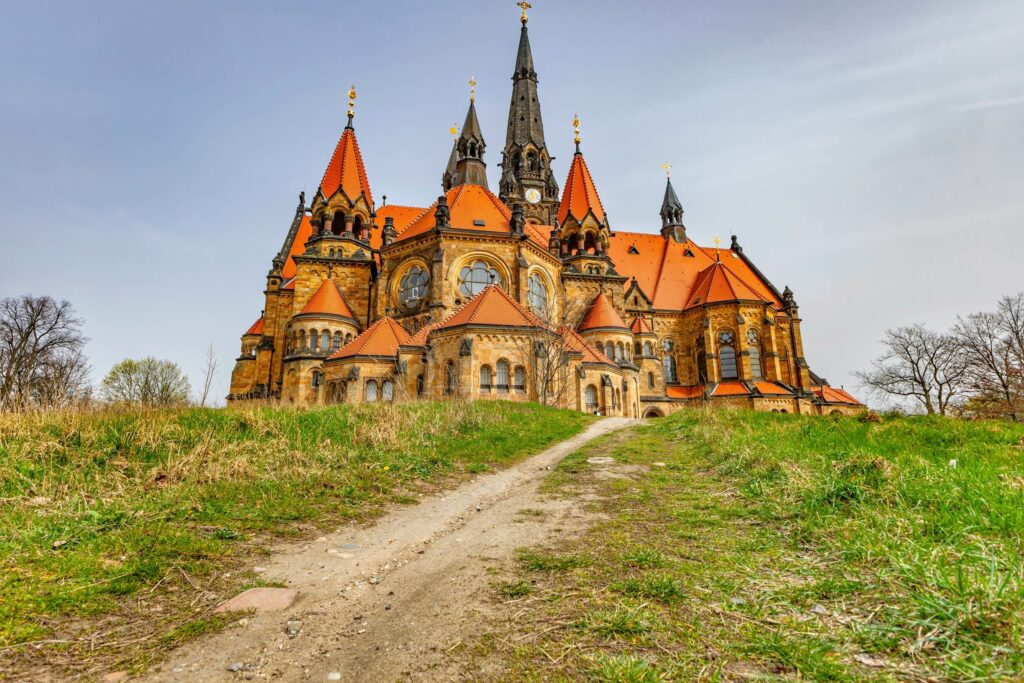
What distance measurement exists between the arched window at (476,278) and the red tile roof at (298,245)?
1452cm

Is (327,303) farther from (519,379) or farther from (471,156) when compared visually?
(471,156)

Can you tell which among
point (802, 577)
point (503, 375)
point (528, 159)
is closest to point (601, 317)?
point (503, 375)

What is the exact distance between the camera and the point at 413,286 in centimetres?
3181

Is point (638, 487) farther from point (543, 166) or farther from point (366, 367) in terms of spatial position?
point (543, 166)

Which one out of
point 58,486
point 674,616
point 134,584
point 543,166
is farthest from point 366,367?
point 543,166

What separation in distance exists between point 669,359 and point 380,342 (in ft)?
78.5

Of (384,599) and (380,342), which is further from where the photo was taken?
(380,342)

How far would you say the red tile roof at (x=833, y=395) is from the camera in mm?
40969

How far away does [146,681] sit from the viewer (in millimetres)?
3066

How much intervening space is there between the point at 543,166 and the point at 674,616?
52.0m

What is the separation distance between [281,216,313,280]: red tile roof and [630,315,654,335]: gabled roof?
2489cm

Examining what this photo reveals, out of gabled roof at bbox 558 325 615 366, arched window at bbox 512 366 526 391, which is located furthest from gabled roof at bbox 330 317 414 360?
gabled roof at bbox 558 325 615 366

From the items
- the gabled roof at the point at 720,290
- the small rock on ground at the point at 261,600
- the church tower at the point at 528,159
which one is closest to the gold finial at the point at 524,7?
the church tower at the point at 528,159

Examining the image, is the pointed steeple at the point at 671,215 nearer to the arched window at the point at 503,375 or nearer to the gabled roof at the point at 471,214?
the gabled roof at the point at 471,214
